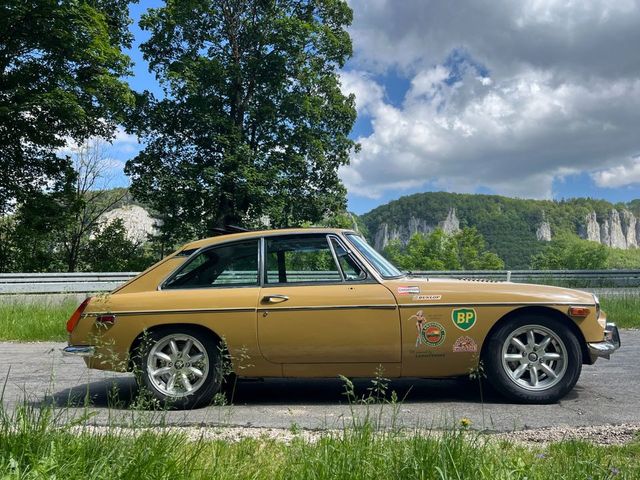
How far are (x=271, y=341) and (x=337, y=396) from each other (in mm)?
997

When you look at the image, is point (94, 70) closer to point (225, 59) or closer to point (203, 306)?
point (225, 59)

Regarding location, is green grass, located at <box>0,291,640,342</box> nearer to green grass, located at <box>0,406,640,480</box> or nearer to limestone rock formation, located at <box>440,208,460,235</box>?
green grass, located at <box>0,406,640,480</box>

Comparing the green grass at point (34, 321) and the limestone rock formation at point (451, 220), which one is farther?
the limestone rock formation at point (451, 220)

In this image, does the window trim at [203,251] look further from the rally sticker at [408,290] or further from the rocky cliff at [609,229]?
the rocky cliff at [609,229]

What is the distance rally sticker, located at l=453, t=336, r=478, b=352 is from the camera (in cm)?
472

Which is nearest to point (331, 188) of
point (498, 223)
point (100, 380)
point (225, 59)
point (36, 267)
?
point (225, 59)

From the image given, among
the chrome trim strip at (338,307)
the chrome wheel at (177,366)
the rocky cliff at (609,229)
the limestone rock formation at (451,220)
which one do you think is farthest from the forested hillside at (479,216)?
the chrome wheel at (177,366)

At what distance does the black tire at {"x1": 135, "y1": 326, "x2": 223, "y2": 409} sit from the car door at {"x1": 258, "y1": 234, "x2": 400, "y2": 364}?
1.57 feet

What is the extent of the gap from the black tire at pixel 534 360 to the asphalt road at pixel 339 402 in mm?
130

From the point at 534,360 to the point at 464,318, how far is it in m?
0.71

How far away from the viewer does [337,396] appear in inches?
207

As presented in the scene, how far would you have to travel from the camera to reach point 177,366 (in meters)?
4.79

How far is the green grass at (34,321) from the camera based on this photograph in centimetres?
995

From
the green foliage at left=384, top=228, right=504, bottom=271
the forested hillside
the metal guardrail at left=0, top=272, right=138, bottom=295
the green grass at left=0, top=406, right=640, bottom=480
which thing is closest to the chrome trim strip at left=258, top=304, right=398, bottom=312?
the green grass at left=0, top=406, right=640, bottom=480
